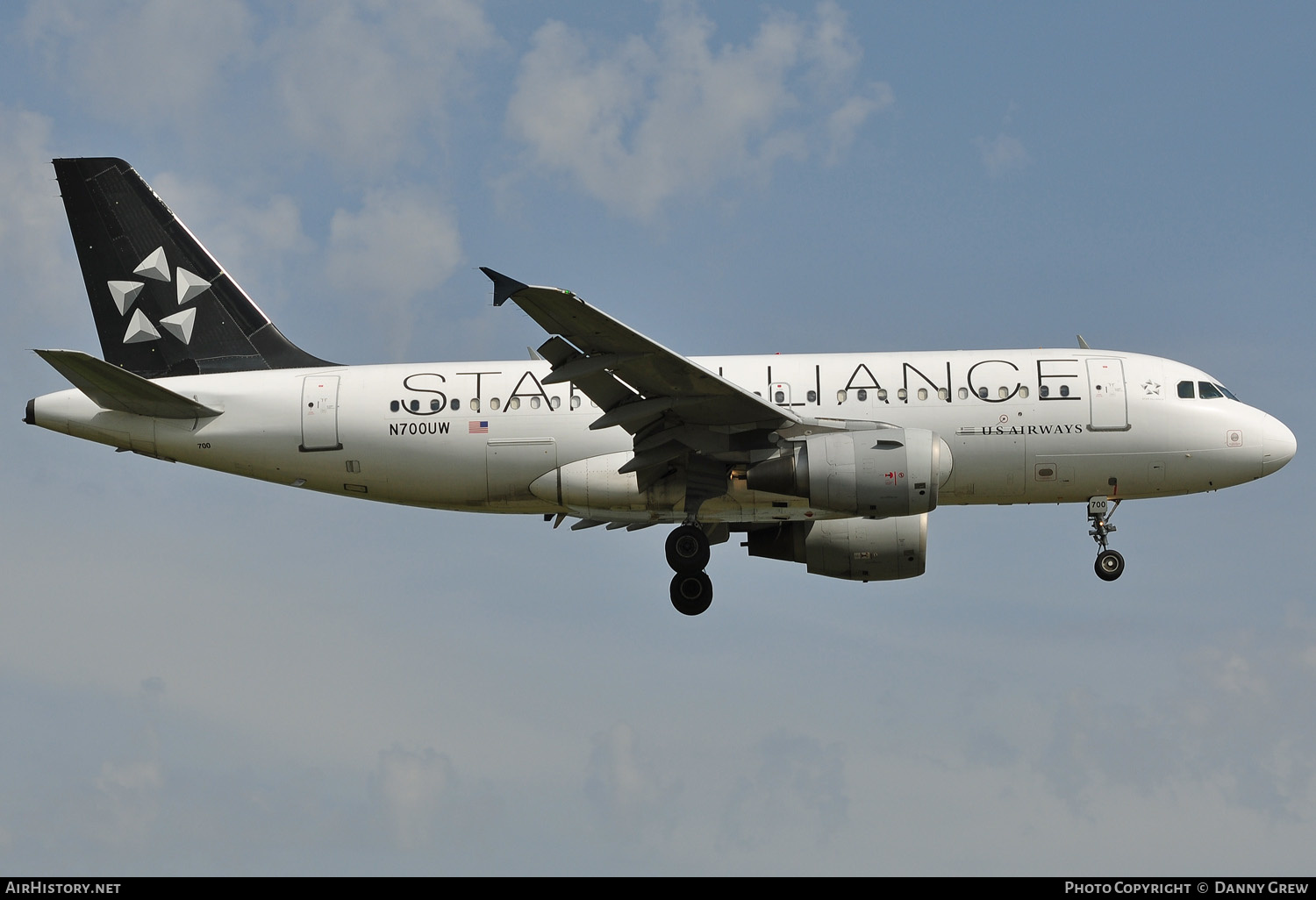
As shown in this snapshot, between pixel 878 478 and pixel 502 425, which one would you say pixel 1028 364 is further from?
pixel 502 425

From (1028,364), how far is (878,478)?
4767mm

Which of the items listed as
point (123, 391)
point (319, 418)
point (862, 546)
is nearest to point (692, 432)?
point (862, 546)

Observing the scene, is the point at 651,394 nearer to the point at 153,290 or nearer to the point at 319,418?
the point at 319,418

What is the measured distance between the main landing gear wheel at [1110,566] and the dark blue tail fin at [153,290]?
16.6 m

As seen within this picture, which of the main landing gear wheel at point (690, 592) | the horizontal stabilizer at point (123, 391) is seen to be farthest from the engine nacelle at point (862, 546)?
the horizontal stabilizer at point (123, 391)

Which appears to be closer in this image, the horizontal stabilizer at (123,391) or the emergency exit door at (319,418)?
the horizontal stabilizer at (123,391)

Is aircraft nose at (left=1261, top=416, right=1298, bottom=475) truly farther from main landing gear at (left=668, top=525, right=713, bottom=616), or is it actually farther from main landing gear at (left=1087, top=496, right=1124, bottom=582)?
main landing gear at (left=668, top=525, right=713, bottom=616)

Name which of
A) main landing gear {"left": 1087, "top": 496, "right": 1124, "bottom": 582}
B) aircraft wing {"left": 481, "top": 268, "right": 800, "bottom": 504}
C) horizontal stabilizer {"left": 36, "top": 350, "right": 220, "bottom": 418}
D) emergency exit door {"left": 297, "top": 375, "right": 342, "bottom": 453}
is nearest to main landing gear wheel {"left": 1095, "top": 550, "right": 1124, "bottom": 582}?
main landing gear {"left": 1087, "top": 496, "right": 1124, "bottom": 582}

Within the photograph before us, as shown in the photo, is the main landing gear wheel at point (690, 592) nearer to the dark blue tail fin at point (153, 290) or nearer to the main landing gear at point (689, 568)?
the main landing gear at point (689, 568)

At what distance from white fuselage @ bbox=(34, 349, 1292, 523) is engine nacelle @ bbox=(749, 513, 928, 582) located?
2.58 metres

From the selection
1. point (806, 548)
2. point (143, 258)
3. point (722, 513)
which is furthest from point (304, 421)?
point (806, 548)

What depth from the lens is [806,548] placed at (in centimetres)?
3181

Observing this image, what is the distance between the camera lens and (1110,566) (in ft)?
97.1

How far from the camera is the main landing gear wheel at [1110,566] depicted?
29609mm
